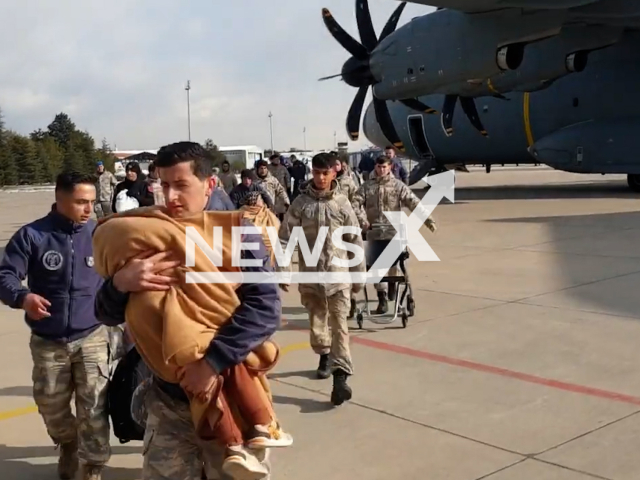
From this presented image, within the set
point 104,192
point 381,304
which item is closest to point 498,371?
point 381,304

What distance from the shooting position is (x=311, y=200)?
257 inches

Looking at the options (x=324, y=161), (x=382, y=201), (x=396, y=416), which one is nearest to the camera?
(x=396, y=416)

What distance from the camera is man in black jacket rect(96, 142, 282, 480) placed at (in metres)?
2.75

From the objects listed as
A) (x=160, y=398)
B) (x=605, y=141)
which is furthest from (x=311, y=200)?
(x=605, y=141)

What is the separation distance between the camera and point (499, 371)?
250 inches

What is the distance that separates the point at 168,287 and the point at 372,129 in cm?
2779

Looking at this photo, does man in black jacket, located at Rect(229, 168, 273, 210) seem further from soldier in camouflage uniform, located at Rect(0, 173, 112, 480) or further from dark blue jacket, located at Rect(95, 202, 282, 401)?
dark blue jacket, located at Rect(95, 202, 282, 401)

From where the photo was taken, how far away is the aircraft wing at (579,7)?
13977 mm

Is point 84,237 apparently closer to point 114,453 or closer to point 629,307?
point 114,453

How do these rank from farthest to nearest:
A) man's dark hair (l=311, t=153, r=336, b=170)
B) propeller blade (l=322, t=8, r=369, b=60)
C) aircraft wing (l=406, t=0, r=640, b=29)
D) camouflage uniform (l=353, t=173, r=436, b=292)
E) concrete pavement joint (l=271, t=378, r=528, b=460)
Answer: propeller blade (l=322, t=8, r=369, b=60) < aircraft wing (l=406, t=0, r=640, b=29) < camouflage uniform (l=353, t=173, r=436, b=292) < man's dark hair (l=311, t=153, r=336, b=170) < concrete pavement joint (l=271, t=378, r=528, b=460)

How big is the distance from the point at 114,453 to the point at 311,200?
268 centimetres

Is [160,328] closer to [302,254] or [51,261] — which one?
[51,261]

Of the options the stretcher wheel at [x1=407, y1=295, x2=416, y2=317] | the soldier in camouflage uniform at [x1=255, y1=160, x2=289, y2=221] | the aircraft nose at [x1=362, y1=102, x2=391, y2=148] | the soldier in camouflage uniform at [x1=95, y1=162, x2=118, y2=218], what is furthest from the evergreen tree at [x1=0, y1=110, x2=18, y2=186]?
the stretcher wheel at [x1=407, y1=295, x2=416, y2=317]

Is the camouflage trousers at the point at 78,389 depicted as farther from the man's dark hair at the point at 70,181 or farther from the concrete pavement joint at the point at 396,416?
→ the concrete pavement joint at the point at 396,416
